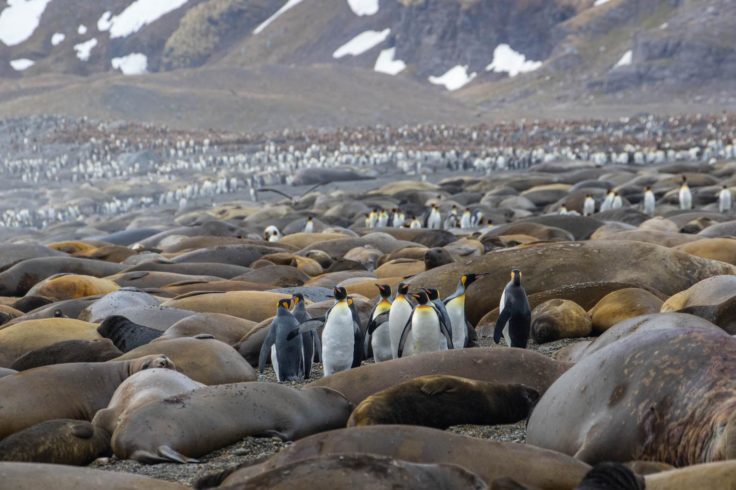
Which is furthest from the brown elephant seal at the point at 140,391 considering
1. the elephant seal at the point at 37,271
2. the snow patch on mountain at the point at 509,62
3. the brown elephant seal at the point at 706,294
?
the snow patch on mountain at the point at 509,62

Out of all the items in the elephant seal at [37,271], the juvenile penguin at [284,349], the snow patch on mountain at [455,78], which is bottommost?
the elephant seal at [37,271]

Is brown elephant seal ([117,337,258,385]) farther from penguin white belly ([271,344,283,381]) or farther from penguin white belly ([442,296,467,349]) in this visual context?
penguin white belly ([442,296,467,349])

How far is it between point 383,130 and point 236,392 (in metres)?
65.1

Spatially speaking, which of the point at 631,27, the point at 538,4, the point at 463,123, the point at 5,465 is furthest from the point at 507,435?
the point at 538,4

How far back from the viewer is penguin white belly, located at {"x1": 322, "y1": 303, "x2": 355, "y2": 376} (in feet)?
24.8

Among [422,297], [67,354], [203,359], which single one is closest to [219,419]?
[203,359]

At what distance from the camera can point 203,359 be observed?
6758 millimetres

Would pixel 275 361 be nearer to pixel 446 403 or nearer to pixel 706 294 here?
pixel 706 294

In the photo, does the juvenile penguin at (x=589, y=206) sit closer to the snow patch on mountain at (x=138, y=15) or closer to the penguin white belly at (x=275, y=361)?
the penguin white belly at (x=275, y=361)

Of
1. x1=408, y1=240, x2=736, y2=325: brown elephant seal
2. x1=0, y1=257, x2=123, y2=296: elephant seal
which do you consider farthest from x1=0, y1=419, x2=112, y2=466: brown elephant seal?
x1=0, y1=257, x2=123, y2=296: elephant seal

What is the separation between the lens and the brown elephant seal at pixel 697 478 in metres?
3.11

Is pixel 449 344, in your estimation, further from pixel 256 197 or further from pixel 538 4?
pixel 538 4

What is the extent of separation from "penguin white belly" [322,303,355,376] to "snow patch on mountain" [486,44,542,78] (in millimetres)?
101027

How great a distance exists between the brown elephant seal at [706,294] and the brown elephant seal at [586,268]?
1175 mm
